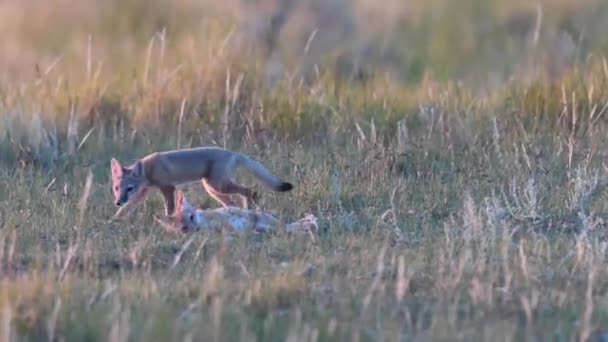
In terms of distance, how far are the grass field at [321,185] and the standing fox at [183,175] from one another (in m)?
0.16

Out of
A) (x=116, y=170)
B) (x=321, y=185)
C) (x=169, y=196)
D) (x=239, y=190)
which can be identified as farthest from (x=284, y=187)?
(x=116, y=170)

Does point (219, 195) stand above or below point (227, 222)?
below

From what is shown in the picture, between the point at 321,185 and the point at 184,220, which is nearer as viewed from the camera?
the point at 184,220

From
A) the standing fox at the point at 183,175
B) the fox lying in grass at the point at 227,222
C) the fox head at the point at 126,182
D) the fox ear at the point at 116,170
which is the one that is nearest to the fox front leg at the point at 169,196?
the standing fox at the point at 183,175

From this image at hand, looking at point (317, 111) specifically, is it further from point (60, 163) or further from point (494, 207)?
point (494, 207)

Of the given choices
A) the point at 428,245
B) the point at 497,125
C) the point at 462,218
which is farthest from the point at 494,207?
the point at 497,125

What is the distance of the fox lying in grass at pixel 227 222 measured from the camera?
7.88 metres

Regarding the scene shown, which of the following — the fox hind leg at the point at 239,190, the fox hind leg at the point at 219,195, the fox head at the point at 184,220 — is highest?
the fox head at the point at 184,220

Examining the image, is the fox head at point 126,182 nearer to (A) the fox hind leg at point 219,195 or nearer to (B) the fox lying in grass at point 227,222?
(A) the fox hind leg at point 219,195

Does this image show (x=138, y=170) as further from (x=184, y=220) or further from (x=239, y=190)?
(x=184, y=220)

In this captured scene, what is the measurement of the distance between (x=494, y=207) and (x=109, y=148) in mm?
3430

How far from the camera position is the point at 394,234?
782 centimetres

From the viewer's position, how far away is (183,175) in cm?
853

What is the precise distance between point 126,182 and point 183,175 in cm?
34
